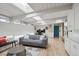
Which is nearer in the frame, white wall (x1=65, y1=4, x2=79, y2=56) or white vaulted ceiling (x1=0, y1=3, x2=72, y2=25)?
white wall (x1=65, y1=4, x2=79, y2=56)

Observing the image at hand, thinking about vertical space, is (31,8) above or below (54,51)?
above

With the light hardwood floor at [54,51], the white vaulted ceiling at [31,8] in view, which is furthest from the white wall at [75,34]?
the light hardwood floor at [54,51]

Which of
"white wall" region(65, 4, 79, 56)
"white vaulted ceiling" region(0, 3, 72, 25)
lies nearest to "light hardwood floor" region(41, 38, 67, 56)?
"white wall" region(65, 4, 79, 56)

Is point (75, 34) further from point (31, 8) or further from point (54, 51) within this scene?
point (31, 8)

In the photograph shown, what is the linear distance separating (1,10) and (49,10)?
1.57 meters

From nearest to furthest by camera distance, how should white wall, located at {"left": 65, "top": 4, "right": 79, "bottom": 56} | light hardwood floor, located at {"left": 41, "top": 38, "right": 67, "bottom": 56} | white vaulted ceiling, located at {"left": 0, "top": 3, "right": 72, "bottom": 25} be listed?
1. white wall, located at {"left": 65, "top": 4, "right": 79, "bottom": 56}
2. white vaulted ceiling, located at {"left": 0, "top": 3, "right": 72, "bottom": 25}
3. light hardwood floor, located at {"left": 41, "top": 38, "right": 67, "bottom": 56}

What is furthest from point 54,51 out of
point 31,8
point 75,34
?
point 31,8

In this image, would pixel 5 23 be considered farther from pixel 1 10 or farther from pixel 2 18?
pixel 1 10

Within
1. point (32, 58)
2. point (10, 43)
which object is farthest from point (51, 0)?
point (10, 43)

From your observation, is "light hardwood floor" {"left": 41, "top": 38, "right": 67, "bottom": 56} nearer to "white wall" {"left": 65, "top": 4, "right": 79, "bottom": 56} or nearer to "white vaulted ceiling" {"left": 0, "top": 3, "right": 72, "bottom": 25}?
"white wall" {"left": 65, "top": 4, "right": 79, "bottom": 56}

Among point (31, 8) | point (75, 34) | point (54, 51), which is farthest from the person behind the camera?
point (54, 51)

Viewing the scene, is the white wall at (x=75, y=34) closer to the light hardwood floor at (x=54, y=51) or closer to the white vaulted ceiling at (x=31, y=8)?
the white vaulted ceiling at (x=31, y=8)

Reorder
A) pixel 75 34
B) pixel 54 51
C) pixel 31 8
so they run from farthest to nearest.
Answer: pixel 54 51
pixel 31 8
pixel 75 34

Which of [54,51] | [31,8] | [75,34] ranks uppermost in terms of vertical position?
[31,8]
